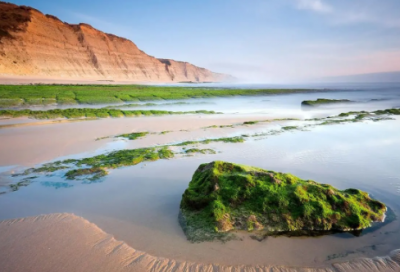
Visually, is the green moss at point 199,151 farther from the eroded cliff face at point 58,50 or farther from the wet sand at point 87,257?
the eroded cliff face at point 58,50

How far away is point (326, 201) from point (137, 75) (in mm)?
112603

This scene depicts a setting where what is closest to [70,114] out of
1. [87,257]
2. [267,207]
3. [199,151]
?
[199,151]

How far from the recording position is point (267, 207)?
13.8 ft

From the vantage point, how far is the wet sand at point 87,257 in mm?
3146

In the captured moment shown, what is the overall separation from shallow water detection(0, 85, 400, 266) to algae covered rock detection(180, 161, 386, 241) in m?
0.21

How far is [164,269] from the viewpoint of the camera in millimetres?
3145

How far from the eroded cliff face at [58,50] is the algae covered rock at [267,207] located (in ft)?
224

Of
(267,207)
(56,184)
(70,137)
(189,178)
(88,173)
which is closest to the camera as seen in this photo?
(267,207)

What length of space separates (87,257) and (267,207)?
2.74 meters

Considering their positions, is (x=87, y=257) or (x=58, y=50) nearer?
(x=87, y=257)

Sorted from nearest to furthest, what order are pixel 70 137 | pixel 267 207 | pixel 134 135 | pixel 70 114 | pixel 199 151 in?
pixel 267 207 → pixel 199 151 → pixel 70 137 → pixel 134 135 → pixel 70 114

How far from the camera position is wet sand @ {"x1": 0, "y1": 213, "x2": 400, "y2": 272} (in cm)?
315

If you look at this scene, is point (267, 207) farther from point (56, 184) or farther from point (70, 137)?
point (70, 137)

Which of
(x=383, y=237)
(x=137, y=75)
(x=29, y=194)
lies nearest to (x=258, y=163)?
(x=383, y=237)
